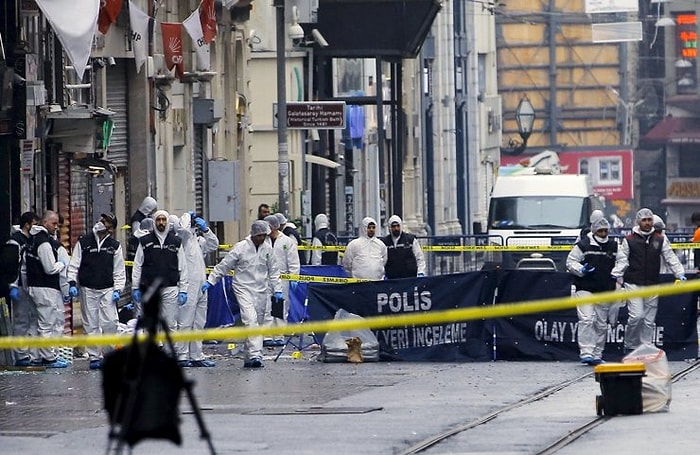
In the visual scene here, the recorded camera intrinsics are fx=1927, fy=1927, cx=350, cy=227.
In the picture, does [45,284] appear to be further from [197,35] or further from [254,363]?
[197,35]

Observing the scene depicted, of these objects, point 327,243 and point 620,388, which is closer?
point 620,388

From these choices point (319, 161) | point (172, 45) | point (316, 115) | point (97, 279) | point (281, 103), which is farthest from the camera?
point (319, 161)

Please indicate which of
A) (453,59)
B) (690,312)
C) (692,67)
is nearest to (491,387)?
(690,312)

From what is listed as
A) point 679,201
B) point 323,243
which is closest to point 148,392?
point 323,243

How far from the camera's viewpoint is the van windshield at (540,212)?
3825 centimetres

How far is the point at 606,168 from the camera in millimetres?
87688

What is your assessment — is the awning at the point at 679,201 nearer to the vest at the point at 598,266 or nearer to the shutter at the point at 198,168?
the shutter at the point at 198,168

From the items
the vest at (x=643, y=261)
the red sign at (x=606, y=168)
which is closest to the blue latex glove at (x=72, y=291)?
the vest at (x=643, y=261)

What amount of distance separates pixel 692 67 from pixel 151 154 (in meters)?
66.4

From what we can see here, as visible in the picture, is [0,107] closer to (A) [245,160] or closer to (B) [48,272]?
(B) [48,272]

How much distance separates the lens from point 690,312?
68.9ft

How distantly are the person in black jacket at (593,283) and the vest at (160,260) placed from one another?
4280mm

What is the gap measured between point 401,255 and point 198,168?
11885 millimetres

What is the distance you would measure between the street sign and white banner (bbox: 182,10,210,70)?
5.54ft
